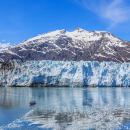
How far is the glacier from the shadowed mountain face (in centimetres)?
6387

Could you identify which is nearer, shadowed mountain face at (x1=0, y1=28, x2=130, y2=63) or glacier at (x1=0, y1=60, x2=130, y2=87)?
glacier at (x1=0, y1=60, x2=130, y2=87)

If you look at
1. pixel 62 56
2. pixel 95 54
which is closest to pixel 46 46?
pixel 62 56

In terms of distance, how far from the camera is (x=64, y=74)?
4194 centimetres

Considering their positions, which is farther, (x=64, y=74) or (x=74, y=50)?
(x=74, y=50)

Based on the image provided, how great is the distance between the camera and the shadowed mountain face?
110m

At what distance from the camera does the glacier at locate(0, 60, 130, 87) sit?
4166cm

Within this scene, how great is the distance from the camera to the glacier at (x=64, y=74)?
41656 millimetres

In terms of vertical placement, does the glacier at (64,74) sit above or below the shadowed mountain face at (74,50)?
below

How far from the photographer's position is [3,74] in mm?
42812

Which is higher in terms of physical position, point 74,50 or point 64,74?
point 74,50

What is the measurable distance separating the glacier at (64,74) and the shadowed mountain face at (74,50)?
63866mm

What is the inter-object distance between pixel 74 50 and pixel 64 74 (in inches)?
3094

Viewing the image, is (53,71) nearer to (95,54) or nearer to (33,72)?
(33,72)

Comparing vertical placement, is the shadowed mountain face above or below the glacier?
above
